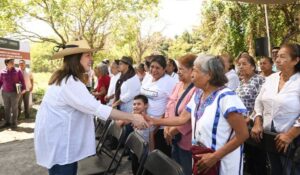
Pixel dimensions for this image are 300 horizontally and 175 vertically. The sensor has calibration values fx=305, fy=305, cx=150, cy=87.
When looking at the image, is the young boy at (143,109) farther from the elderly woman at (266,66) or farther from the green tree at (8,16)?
the green tree at (8,16)

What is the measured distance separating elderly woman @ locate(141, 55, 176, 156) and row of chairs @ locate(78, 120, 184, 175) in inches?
16.1

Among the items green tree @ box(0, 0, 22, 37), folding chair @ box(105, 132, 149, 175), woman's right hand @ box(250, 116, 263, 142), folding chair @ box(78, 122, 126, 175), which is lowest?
folding chair @ box(78, 122, 126, 175)

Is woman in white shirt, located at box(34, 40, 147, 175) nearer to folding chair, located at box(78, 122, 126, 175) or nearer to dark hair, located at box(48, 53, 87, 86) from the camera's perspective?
dark hair, located at box(48, 53, 87, 86)

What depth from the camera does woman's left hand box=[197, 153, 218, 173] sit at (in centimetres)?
198

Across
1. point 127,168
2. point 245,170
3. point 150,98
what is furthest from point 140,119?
point 127,168

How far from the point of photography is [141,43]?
27.5 meters

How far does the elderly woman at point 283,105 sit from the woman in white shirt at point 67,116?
124cm

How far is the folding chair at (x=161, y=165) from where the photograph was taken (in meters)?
1.99

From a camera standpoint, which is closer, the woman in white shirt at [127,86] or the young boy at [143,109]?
the young boy at [143,109]

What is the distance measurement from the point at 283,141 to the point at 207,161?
796 mm

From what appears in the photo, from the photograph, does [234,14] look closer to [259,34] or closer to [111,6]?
[259,34]

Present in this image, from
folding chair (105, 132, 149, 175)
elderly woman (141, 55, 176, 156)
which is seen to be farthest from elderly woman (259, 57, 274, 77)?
folding chair (105, 132, 149, 175)

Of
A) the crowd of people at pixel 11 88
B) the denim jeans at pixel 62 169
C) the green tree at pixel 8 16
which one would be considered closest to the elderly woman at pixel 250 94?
the denim jeans at pixel 62 169

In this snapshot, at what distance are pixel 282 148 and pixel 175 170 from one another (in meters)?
1.03
